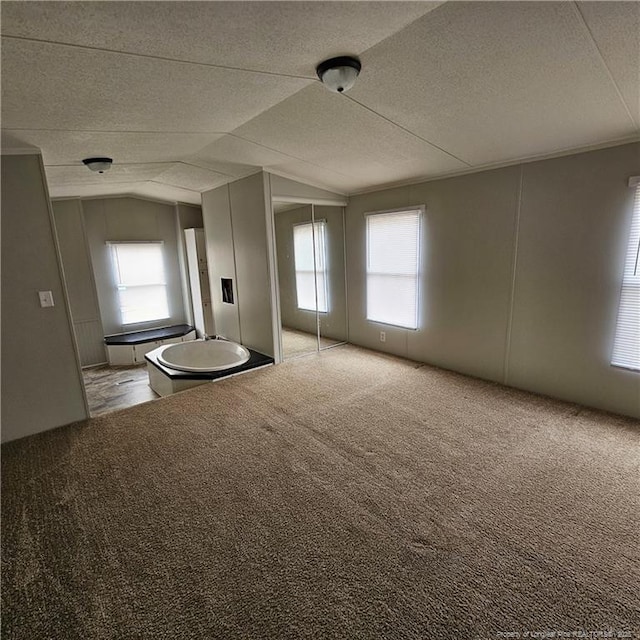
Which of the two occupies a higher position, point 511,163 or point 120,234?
point 511,163

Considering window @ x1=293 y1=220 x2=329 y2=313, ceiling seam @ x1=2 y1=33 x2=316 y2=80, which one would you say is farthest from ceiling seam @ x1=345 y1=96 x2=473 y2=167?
window @ x1=293 y1=220 x2=329 y2=313

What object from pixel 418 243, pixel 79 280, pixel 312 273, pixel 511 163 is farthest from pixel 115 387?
pixel 511 163

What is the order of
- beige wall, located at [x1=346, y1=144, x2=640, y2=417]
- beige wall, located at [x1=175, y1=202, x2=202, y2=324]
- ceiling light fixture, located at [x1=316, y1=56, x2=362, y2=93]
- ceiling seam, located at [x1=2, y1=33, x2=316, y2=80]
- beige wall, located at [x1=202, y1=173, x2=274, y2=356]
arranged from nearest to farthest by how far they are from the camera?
ceiling seam, located at [x1=2, y1=33, x2=316, y2=80] < ceiling light fixture, located at [x1=316, y1=56, x2=362, y2=93] < beige wall, located at [x1=346, y1=144, x2=640, y2=417] < beige wall, located at [x1=202, y1=173, x2=274, y2=356] < beige wall, located at [x1=175, y1=202, x2=202, y2=324]

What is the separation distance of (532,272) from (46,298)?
4254mm

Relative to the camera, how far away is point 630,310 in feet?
8.89

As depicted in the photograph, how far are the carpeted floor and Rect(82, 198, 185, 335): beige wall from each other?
3.37 m

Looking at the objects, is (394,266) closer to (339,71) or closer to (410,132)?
(410,132)

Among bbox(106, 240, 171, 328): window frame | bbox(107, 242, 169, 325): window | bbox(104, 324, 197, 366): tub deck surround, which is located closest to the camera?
bbox(104, 324, 197, 366): tub deck surround

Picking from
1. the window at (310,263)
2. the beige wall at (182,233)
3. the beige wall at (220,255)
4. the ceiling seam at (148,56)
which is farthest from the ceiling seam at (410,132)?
the beige wall at (182,233)

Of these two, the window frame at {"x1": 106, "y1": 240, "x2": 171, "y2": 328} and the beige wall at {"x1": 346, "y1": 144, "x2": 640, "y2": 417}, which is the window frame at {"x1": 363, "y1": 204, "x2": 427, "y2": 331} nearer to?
the beige wall at {"x1": 346, "y1": 144, "x2": 640, "y2": 417}

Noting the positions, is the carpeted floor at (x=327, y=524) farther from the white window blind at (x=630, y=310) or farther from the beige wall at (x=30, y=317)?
the white window blind at (x=630, y=310)

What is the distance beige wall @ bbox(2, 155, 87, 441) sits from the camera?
2627 millimetres

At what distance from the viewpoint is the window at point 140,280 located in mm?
5887

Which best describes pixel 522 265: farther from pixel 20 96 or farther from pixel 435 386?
pixel 20 96
